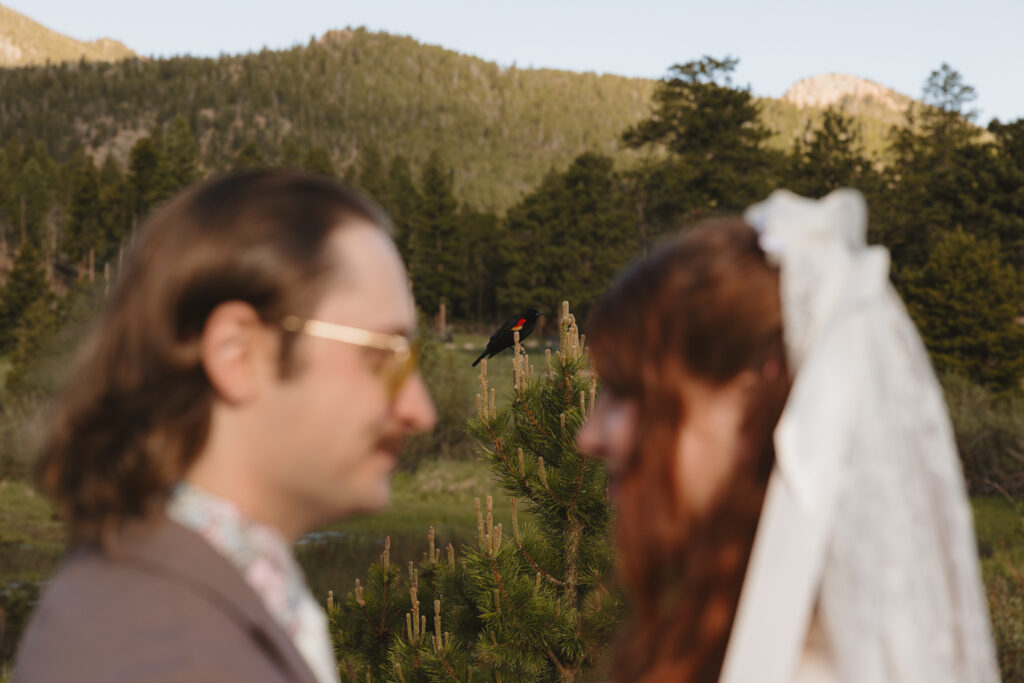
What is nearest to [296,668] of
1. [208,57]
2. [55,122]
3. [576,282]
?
[576,282]

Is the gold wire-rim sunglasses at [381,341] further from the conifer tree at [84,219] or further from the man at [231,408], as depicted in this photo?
the conifer tree at [84,219]

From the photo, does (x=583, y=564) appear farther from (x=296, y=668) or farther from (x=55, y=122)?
(x=55, y=122)

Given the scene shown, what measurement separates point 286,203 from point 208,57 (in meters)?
158

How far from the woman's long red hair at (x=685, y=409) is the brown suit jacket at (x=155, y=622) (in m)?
0.63

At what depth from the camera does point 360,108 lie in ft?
435

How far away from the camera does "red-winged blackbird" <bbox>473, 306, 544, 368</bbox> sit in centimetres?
439

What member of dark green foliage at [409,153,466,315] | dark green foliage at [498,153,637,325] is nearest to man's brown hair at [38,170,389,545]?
dark green foliage at [498,153,637,325]

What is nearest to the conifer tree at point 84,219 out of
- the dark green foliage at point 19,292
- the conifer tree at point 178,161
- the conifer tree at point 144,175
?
the conifer tree at point 144,175

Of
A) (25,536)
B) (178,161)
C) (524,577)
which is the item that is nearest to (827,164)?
(25,536)

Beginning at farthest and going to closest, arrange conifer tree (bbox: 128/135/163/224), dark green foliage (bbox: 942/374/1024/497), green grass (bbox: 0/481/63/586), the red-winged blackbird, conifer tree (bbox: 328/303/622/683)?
conifer tree (bbox: 128/135/163/224)
dark green foliage (bbox: 942/374/1024/497)
green grass (bbox: 0/481/63/586)
the red-winged blackbird
conifer tree (bbox: 328/303/622/683)

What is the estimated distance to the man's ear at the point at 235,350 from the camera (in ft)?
3.78

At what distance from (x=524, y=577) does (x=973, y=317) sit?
28336mm

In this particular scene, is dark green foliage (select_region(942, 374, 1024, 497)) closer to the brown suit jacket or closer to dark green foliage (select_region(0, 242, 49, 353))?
the brown suit jacket

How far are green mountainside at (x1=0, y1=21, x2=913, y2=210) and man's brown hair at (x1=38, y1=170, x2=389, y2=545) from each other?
9498 cm
